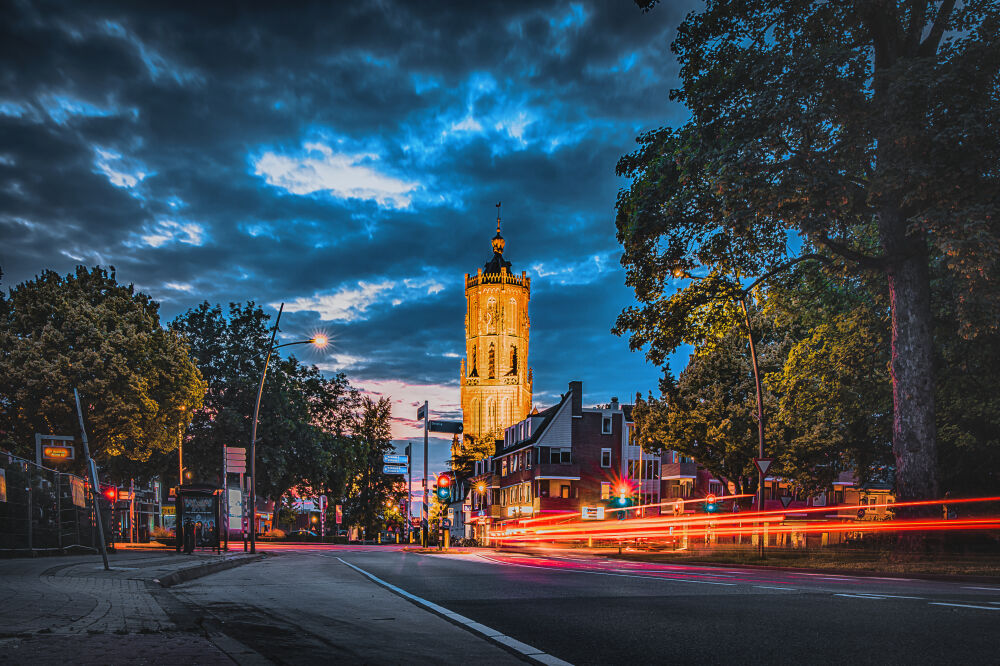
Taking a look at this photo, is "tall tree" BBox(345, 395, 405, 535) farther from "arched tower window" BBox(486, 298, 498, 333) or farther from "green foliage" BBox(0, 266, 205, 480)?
"arched tower window" BBox(486, 298, 498, 333)

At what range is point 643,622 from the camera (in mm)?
7398

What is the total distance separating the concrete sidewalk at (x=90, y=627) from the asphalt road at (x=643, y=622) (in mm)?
608

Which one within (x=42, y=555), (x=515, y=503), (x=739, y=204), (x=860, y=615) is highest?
(x=739, y=204)

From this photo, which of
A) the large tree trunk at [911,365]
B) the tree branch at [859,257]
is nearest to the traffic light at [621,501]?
the large tree trunk at [911,365]

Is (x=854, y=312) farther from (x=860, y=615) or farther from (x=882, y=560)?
(x=860, y=615)

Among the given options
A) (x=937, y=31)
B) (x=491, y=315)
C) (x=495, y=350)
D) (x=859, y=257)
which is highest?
(x=491, y=315)

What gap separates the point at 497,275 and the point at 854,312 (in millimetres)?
159732

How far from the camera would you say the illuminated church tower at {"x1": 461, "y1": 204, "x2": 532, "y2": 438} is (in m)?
180

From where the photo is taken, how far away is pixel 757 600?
9117mm

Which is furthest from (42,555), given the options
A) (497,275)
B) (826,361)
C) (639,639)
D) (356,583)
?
(497,275)

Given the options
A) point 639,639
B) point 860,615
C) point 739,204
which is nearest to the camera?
point 639,639

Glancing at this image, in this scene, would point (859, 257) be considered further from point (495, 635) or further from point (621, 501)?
point (621, 501)

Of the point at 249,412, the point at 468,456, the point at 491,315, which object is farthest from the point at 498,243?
→ the point at 249,412

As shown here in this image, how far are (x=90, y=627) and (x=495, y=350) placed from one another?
178039 mm
